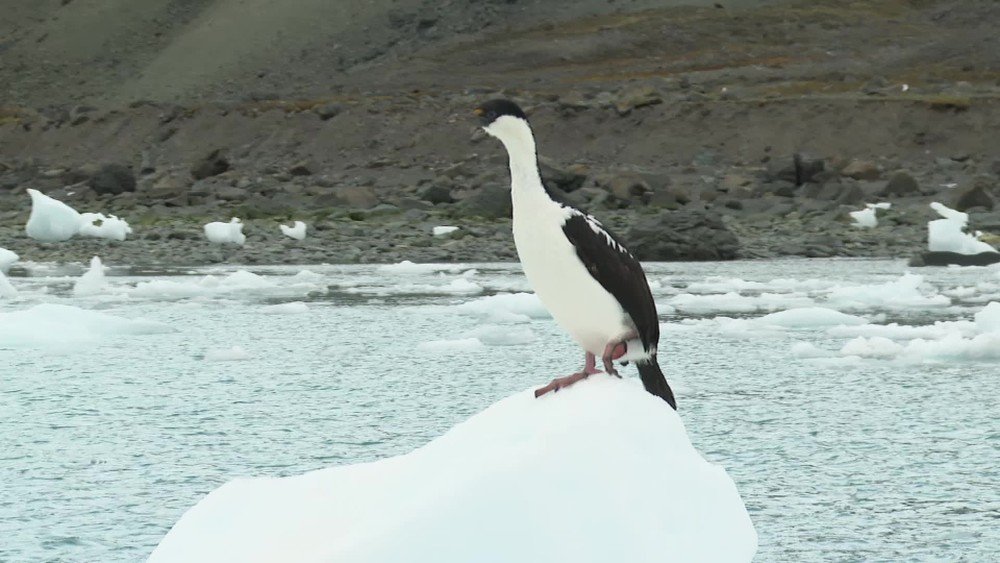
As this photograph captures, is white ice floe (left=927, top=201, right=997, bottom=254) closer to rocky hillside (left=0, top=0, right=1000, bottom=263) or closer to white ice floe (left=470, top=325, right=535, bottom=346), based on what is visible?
rocky hillside (left=0, top=0, right=1000, bottom=263)

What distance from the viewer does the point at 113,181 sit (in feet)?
96.8

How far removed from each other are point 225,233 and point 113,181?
8.45 m

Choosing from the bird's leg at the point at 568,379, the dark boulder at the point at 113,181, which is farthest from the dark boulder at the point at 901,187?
the bird's leg at the point at 568,379

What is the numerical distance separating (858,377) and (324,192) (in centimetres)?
1910

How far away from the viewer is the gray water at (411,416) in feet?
19.4

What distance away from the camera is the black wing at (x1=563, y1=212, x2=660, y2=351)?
5.05 m

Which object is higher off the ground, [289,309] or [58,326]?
[289,309]

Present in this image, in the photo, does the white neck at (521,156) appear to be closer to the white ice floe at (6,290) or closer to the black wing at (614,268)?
the black wing at (614,268)

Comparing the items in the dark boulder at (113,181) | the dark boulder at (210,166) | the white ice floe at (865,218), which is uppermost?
the dark boulder at (210,166)

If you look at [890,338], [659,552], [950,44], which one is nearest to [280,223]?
[890,338]

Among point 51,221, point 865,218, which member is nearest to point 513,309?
point 51,221

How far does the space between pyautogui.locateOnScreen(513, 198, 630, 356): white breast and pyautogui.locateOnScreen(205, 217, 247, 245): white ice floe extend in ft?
55.4

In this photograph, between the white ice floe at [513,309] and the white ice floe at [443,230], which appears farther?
the white ice floe at [443,230]

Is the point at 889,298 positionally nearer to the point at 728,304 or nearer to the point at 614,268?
the point at 728,304
